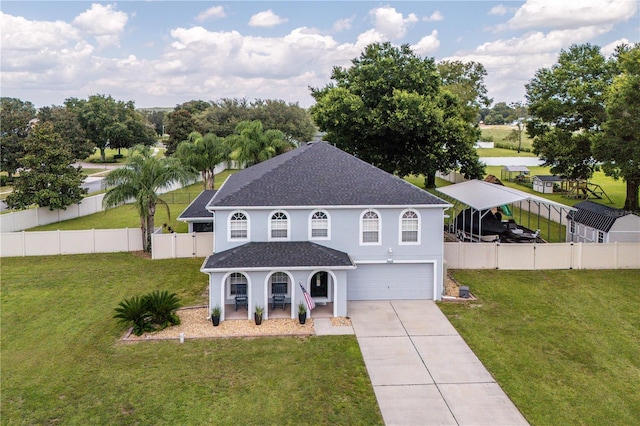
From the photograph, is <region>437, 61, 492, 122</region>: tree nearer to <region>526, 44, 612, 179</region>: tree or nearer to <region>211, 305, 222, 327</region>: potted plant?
<region>526, 44, 612, 179</region>: tree

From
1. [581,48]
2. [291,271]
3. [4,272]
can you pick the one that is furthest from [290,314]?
[581,48]

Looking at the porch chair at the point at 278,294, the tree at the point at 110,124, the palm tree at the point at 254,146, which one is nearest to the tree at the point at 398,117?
the palm tree at the point at 254,146

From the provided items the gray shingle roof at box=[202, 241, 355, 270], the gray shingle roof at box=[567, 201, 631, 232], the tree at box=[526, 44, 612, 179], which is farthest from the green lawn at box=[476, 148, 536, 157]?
the gray shingle roof at box=[202, 241, 355, 270]

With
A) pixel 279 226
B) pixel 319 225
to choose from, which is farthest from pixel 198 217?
pixel 319 225

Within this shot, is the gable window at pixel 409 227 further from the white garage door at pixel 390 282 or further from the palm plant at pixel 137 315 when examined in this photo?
the palm plant at pixel 137 315

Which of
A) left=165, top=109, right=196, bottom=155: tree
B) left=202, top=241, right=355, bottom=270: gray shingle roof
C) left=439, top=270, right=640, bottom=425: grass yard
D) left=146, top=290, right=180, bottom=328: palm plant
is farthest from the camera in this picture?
left=165, top=109, right=196, bottom=155: tree

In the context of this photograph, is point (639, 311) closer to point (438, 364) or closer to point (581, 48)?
point (438, 364)
